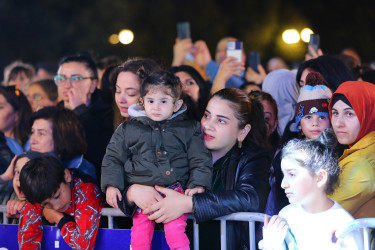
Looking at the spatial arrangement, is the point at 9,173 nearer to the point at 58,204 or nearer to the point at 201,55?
the point at 58,204

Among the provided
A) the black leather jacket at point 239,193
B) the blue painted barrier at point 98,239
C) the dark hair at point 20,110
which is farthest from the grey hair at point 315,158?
the dark hair at point 20,110

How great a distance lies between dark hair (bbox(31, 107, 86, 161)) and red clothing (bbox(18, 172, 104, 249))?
48cm

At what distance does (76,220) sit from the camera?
4176 millimetres

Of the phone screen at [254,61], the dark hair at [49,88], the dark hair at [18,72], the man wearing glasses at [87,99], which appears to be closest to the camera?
the man wearing glasses at [87,99]

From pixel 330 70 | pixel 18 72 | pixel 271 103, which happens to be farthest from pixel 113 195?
pixel 18 72

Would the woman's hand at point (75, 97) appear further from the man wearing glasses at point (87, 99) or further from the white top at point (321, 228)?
the white top at point (321, 228)

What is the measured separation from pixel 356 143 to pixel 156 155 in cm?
121

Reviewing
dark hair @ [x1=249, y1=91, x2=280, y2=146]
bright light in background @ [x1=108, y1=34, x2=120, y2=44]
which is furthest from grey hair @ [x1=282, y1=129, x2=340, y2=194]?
bright light in background @ [x1=108, y1=34, x2=120, y2=44]

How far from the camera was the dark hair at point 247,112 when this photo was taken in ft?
13.7

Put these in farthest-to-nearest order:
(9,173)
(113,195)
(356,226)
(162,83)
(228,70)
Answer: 1. (228,70)
2. (9,173)
3. (162,83)
4. (113,195)
5. (356,226)

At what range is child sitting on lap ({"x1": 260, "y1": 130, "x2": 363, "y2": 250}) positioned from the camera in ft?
11.4

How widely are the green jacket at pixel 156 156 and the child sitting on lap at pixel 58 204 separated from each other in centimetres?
33

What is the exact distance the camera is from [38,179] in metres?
4.25

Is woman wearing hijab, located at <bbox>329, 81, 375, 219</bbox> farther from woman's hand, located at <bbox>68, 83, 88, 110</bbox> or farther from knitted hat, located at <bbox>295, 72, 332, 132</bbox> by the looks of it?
woman's hand, located at <bbox>68, 83, 88, 110</bbox>
